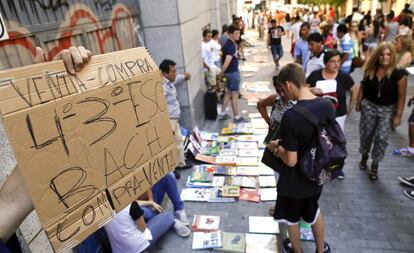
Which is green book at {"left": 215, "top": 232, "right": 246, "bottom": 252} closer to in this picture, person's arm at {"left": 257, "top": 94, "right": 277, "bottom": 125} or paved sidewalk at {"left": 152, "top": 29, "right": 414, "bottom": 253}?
paved sidewalk at {"left": 152, "top": 29, "right": 414, "bottom": 253}

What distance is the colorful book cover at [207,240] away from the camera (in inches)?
124

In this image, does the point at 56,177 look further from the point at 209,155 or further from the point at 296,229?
the point at 209,155

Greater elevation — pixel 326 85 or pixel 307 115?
pixel 307 115

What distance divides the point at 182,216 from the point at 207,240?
455 mm

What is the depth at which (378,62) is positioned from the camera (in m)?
3.62

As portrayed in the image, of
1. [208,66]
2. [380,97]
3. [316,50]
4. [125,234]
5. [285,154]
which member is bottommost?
[125,234]

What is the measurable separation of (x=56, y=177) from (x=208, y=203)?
9.71ft

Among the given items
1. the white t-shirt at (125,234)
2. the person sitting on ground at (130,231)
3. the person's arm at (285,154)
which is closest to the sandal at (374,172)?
the person's arm at (285,154)

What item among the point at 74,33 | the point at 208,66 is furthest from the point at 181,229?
the point at 208,66

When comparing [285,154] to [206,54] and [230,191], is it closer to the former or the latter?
[230,191]

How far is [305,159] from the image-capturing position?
2260 mm

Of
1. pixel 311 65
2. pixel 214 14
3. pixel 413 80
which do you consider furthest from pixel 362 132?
pixel 214 14

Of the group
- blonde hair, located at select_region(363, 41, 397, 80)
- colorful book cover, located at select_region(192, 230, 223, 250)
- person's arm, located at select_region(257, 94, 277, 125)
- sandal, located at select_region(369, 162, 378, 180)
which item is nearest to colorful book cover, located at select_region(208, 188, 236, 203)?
colorful book cover, located at select_region(192, 230, 223, 250)

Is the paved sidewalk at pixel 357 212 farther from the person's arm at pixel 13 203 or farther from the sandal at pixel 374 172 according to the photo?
the person's arm at pixel 13 203
